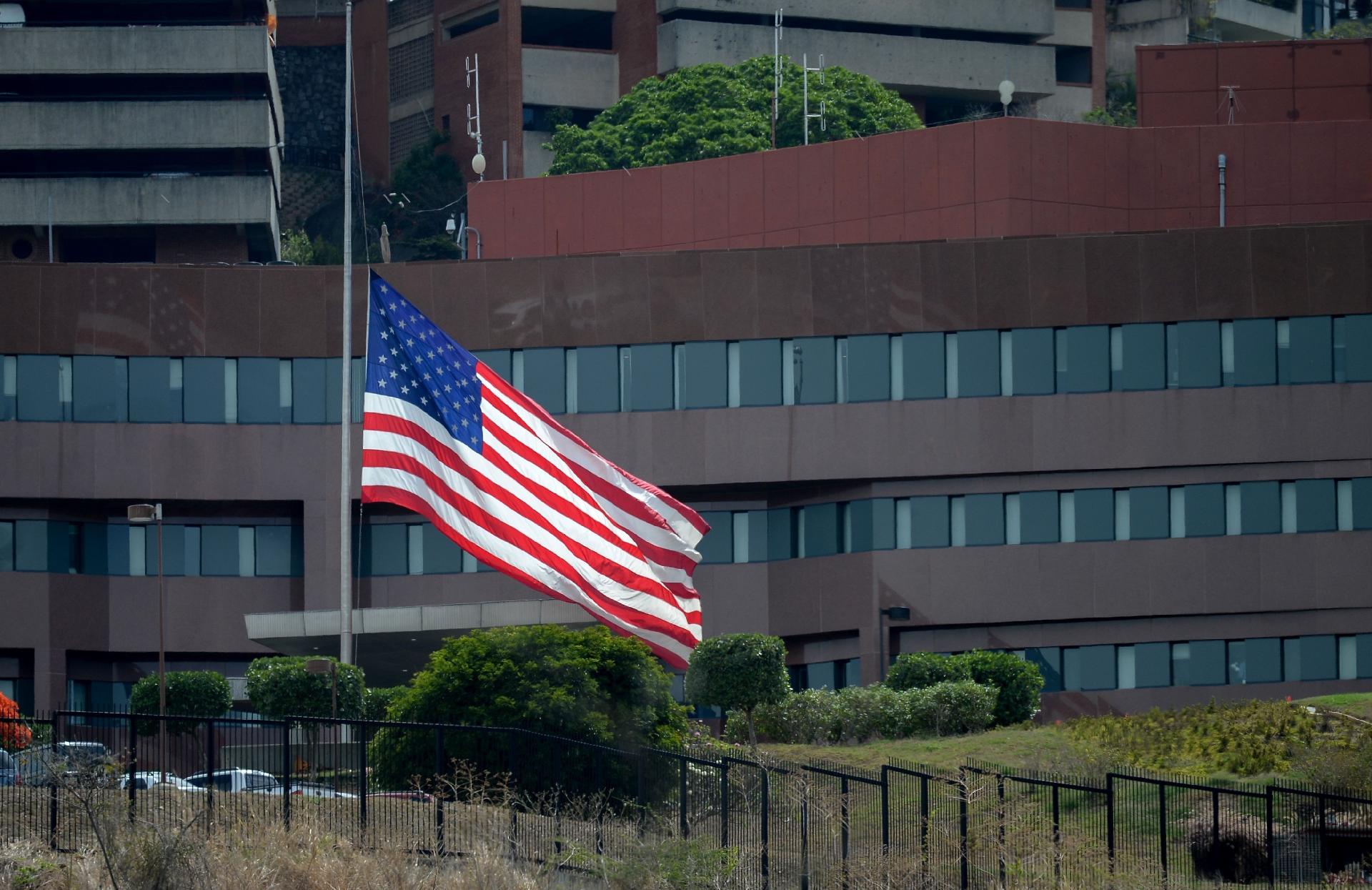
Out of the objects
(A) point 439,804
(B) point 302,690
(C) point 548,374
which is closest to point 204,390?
(C) point 548,374

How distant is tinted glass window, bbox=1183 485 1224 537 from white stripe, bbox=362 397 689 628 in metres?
29.0

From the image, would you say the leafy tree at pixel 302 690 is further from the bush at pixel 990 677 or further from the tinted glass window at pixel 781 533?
the tinted glass window at pixel 781 533

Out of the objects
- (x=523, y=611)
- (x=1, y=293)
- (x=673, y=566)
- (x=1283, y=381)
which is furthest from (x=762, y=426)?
(x=673, y=566)

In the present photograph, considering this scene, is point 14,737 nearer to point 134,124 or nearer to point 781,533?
point 781,533

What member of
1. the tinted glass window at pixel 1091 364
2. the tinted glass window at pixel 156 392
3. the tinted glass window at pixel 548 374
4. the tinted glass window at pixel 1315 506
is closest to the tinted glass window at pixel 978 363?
the tinted glass window at pixel 1091 364

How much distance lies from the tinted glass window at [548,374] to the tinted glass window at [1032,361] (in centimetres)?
1171

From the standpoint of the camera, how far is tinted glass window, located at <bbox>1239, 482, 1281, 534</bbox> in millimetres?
55875

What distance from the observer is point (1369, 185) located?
6631 cm

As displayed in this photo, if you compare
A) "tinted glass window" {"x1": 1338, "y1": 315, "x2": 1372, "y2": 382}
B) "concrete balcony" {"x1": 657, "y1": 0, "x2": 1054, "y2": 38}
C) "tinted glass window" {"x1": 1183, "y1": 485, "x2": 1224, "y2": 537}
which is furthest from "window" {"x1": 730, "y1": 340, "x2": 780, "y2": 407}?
"concrete balcony" {"x1": 657, "y1": 0, "x2": 1054, "y2": 38}

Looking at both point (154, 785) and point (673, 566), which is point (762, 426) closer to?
point (673, 566)

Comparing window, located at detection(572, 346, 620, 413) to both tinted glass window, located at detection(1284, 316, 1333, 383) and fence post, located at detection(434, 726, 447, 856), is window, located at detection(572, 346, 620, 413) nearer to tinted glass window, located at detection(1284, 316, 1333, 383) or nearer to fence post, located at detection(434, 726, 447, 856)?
tinted glass window, located at detection(1284, 316, 1333, 383)

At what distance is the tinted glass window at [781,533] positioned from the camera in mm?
57844

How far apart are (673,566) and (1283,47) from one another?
50.8 metres

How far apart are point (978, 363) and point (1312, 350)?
8.51 metres
